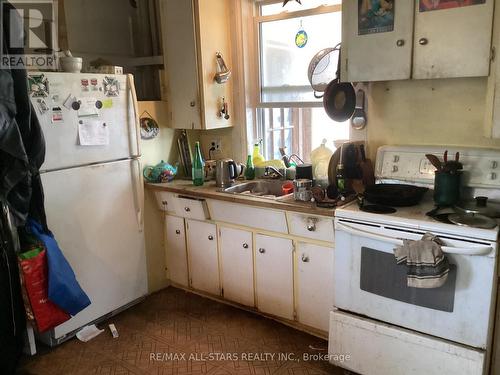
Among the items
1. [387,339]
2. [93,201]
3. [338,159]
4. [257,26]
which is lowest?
[387,339]

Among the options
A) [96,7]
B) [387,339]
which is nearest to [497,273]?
[387,339]

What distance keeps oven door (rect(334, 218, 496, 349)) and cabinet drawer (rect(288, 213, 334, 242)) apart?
0.17 m

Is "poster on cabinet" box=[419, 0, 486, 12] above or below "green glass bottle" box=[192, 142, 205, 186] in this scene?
above

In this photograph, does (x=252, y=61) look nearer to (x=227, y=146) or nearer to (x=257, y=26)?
(x=257, y=26)

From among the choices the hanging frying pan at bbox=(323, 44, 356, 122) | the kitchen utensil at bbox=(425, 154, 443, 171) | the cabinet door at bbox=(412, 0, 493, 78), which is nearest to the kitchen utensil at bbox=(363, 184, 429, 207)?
the kitchen utensil at bbox=(425, 154, 443, 171)

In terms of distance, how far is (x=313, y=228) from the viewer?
2.42 meters

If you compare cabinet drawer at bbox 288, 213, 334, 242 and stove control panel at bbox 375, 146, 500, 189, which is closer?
stove control panel at bbox 375, 146, 500, 189

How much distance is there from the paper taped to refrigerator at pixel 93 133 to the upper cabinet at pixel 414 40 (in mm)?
1517

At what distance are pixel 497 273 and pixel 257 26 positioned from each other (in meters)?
2.26

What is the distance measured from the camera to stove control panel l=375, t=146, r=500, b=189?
7.09ft

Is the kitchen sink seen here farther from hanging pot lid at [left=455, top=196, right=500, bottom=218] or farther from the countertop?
hanging pot lid at [left=455, top=196, right=500, bottom=218]

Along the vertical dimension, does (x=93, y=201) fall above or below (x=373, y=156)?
below

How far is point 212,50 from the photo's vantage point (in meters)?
3.06

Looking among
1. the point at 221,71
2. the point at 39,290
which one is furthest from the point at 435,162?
the point at 39,290
